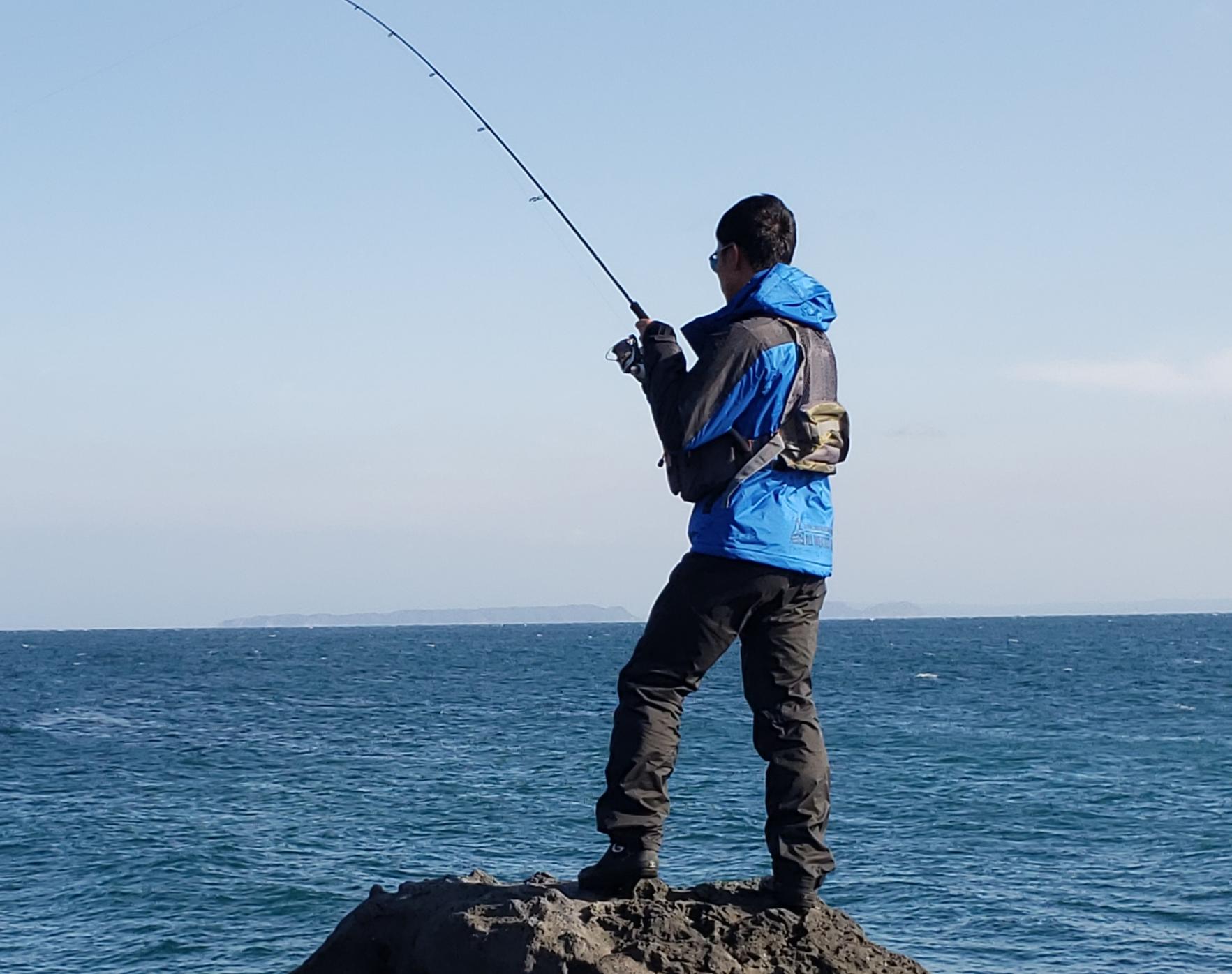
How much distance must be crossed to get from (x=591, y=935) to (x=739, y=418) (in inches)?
74.6

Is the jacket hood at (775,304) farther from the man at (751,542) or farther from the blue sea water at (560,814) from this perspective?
the blue sea water at (560,814)

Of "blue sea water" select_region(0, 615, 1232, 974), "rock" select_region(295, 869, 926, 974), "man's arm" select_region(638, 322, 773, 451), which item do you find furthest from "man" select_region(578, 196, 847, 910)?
"blue sea water" select_region(0, 615, 1232, 974)

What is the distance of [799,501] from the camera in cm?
534

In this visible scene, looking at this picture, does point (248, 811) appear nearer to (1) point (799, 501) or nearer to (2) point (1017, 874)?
(2) point (1017, 874)

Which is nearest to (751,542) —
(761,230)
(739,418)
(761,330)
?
(739,418)

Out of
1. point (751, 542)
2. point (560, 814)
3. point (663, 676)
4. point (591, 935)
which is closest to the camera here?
point (591, 935)

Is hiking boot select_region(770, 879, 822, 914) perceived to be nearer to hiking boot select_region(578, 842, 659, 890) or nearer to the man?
the man

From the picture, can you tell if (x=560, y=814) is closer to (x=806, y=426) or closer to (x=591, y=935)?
(x=591, y=935)

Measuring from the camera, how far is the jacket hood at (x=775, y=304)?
529cm

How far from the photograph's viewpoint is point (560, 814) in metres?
27.5

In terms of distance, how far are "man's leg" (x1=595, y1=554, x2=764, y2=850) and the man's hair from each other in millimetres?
1172

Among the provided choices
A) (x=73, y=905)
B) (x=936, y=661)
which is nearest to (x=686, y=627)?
(x=73, y=905)

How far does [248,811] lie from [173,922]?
925 cm

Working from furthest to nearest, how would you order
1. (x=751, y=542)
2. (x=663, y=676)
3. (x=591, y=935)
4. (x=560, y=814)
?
(x=560, y=814)
(x=663, y=676)
(x=751, y=542)
(x=591, y=935)
